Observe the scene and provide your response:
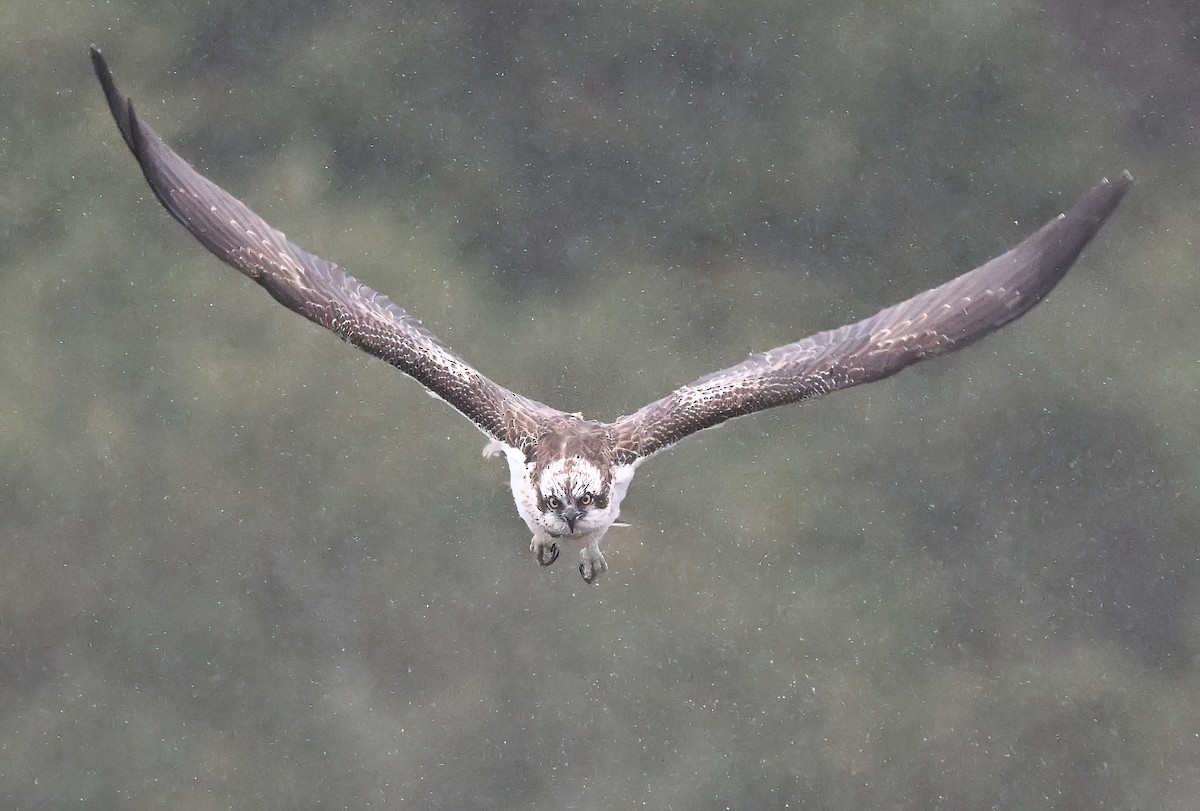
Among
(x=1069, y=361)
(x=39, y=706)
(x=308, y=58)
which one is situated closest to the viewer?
(x=39, y=706)

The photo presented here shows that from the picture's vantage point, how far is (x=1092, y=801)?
22016 millimetres

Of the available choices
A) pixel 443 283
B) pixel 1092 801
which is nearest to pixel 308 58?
pixel 443 283

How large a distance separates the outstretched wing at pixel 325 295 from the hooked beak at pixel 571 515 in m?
0.54

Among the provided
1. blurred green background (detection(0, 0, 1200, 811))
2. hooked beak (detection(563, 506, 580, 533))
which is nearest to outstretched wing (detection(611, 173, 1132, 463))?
hooked beak (detection(563, 506, 580, 533))

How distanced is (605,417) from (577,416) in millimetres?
11916

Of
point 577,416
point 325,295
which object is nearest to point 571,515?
point 577,416

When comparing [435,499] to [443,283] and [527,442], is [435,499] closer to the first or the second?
[443,283]

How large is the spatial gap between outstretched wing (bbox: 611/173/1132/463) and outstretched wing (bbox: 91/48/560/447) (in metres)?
0.77

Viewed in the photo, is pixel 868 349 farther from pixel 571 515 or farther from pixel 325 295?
pixel 325 295

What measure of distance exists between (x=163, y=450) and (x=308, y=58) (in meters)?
6.73

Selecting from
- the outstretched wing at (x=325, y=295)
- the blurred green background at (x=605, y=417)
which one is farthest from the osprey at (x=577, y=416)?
the blurred green background at (x=605, y=417)

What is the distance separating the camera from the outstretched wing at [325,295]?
9.01m

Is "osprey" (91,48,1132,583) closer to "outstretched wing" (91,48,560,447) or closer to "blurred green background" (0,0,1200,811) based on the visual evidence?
"outstretched wing" (91,48,560,447)

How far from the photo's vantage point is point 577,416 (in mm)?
9633
